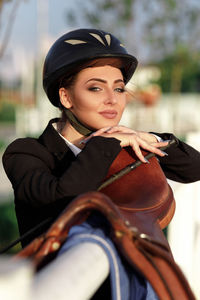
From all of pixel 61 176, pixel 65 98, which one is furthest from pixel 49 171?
pixel 65 98

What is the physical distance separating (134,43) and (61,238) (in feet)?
60.0

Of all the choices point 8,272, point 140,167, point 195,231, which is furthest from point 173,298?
point 195,231

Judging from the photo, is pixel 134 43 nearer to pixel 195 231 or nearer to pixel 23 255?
pixel 195 231

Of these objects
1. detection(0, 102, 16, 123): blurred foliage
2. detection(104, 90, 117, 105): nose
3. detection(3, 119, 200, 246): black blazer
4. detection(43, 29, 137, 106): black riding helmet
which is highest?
detection(43, 29, 137, 106): black riding helmet

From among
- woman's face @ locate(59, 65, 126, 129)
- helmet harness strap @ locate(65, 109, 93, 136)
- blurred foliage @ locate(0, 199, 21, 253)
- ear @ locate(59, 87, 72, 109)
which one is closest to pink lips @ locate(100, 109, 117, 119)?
woman's face @ locate(59, 65, 126, 129)

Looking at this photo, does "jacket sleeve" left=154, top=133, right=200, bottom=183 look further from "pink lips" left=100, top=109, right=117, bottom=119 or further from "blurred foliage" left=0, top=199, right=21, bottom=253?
"blurred foliage" left=0, top=199, right=21, bottom=253

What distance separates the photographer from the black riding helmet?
5.78 ft

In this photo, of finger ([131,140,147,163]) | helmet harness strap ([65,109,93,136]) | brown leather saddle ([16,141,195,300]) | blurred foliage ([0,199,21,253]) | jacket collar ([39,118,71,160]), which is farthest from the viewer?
blurred foliage ([0,199,21,253])

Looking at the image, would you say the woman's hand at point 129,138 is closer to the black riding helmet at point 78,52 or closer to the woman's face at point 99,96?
the woman's face at point 99,96

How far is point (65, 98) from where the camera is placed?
1.97 m

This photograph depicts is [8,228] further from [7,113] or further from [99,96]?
[7,113]

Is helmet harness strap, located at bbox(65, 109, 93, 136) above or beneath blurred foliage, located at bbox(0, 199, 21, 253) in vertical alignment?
above

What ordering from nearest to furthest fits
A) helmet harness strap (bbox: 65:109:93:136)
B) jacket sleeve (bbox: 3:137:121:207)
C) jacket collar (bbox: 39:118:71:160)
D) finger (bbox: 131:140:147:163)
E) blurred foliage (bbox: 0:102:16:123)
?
jacket sleeve (bbox: 3:137:121:207) < finger (bbox: 131:140:147:163) < jacket collar (bbox: 39:118:71:160) < helmet harness strap (bbox: 65:109:93:136) < blurred foliage (bbox: 0:102:16:123)

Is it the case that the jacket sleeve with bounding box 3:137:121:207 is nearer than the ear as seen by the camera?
Yes
